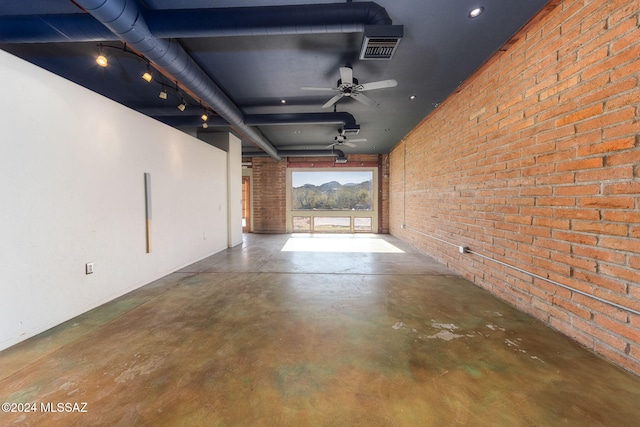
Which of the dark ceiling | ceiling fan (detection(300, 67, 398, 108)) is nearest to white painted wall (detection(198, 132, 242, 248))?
the dark ceiling

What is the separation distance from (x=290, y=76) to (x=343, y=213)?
6.30 m

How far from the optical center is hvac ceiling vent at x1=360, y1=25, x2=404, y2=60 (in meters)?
2.25

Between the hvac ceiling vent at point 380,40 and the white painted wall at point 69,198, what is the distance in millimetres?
3224

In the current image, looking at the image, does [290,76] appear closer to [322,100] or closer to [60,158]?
[322,100]

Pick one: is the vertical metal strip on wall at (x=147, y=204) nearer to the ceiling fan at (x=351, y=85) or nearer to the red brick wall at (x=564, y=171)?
the ceiling fan at (x=351, y=85)

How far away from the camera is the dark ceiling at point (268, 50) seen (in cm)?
229

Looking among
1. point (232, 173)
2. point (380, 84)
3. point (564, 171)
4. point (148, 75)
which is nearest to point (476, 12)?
point (380, 84)

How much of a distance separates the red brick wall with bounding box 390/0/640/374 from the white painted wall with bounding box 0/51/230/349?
4.99 metres

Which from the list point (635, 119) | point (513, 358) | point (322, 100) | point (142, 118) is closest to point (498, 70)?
point (635, 119)

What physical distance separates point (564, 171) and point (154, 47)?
4.33 m

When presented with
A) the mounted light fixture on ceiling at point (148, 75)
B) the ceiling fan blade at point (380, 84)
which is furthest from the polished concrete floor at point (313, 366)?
the mounted light fixture on ceiling at point (148, 75)

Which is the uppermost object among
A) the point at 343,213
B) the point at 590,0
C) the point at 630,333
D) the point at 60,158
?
the point at 590,0

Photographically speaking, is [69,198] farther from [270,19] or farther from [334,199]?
[334,199]

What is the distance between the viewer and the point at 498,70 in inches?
117
